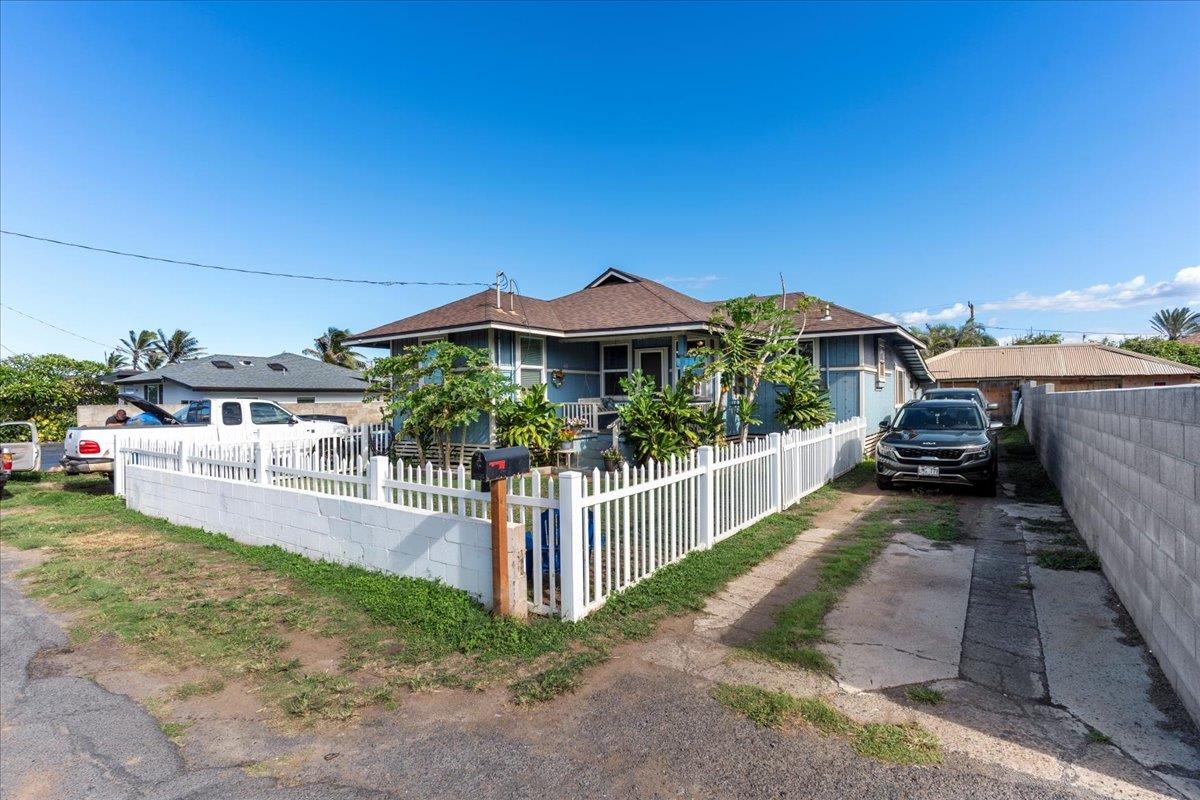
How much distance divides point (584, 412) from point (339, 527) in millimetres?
8865

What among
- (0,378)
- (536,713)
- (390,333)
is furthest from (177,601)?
(0,378)

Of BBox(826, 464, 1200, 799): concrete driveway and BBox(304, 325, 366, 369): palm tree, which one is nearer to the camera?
BBox(826, 464, 1200, 799): concrete driveway

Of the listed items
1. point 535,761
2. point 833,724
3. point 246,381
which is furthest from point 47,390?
point 833,724

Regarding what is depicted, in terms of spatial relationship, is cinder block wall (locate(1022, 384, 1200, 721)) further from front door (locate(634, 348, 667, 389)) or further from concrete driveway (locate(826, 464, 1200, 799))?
front door (locate(634, 348, 667, 389))

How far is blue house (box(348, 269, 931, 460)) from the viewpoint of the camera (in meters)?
13.9

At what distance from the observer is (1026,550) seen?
6.47 m

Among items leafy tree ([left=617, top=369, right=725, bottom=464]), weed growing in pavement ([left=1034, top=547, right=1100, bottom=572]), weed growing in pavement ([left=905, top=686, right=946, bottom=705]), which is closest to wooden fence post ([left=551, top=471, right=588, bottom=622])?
weed growing in pavement ([left=905, top=686, right=946, bottom=705])

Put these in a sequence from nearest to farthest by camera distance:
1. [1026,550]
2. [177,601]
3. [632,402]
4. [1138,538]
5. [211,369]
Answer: [1138,538] → [177,601] → [1026,550] → [632,402] → [211,369]

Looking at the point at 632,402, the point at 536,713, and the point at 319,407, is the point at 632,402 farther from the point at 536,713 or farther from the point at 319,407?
the point at 319,407

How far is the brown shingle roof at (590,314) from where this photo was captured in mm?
13930

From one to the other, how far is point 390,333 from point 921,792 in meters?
14.4

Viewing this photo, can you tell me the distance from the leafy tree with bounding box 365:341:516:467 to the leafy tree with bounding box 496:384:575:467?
0.40 meters

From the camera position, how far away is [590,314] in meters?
16.0

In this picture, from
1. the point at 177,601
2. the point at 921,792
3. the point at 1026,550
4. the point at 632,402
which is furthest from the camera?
the point at 632,402
